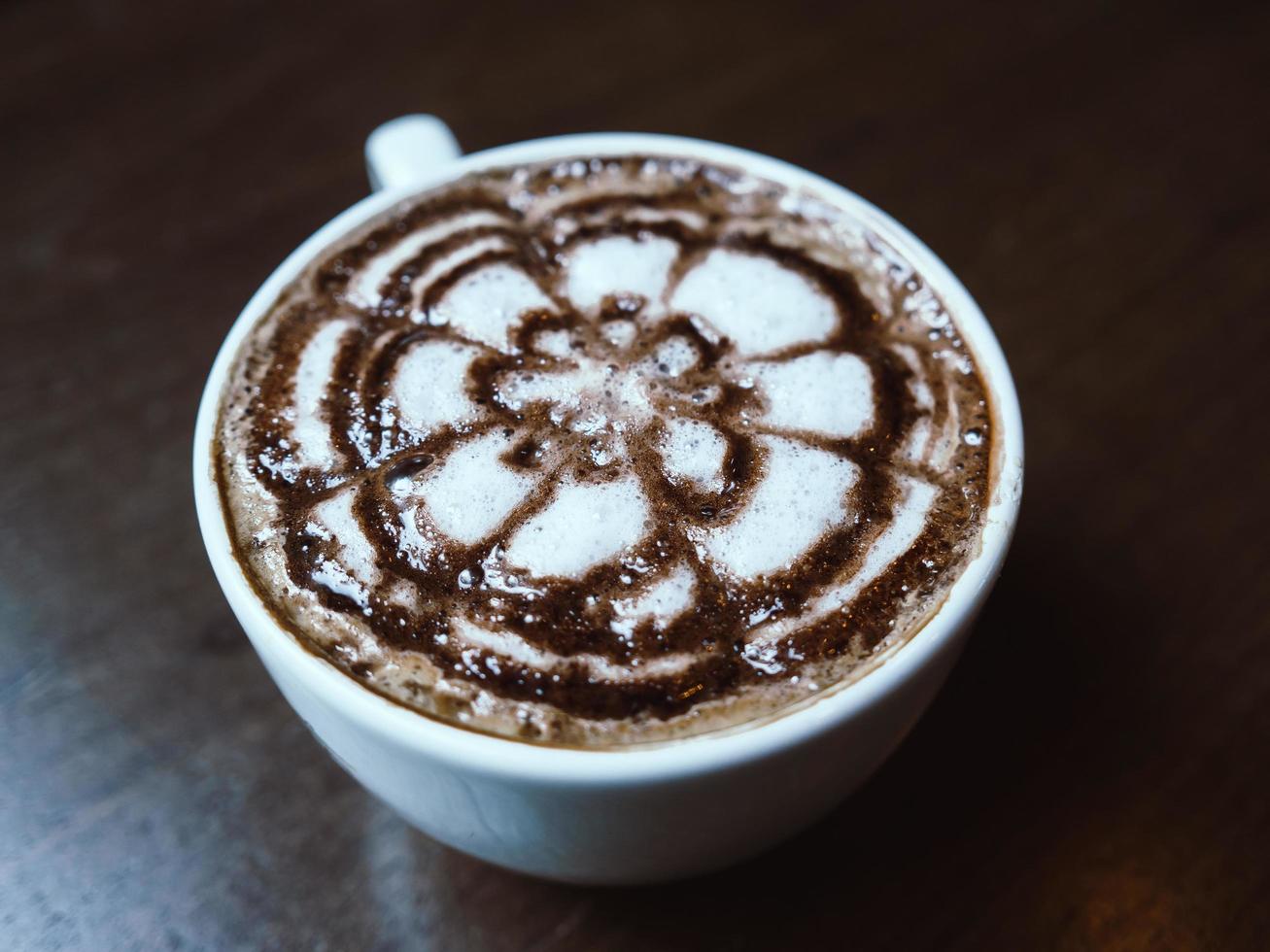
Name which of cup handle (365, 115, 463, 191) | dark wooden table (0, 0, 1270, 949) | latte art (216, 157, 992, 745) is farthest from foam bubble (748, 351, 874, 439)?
cup handle (365, 115, 463, 191)

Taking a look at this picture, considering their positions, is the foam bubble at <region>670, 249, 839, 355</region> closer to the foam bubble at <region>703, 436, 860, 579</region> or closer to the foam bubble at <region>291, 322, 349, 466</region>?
the foam bubble at <region>703, 436, 860, 579</region>

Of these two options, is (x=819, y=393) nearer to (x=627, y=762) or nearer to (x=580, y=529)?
(x=580, y=529)

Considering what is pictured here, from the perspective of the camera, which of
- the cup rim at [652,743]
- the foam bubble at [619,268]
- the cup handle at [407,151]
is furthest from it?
the cup handle at [407,151]

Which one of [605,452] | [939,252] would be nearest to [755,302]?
[605,452]

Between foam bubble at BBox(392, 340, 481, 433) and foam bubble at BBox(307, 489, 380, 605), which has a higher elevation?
foam bubble at BBox(392, 340, 481, 433)

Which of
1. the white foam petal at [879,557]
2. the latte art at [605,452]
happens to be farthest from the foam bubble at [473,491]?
the white foam petal at [879,557]

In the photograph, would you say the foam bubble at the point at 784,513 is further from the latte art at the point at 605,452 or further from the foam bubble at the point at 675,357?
the foam bubble at the point at 675,357
